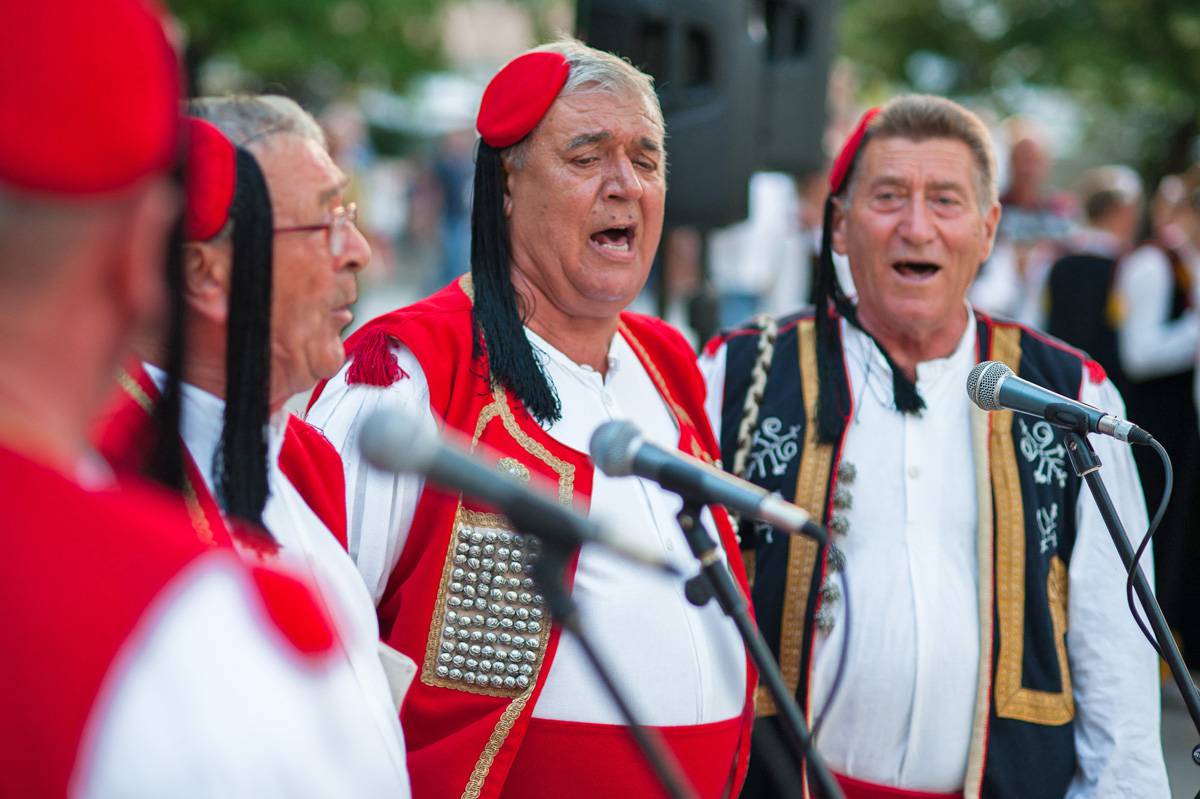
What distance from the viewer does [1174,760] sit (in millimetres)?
5090

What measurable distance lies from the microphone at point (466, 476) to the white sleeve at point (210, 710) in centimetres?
34

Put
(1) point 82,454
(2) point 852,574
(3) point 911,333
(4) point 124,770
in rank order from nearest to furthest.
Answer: (4) point 124,770 < (1) point 82,454 < (2) point 852,574 < (3) point 911,333

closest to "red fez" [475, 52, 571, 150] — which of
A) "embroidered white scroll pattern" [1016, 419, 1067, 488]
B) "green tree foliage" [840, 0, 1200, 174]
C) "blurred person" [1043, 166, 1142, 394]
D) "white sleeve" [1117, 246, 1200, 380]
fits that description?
"embroidered white scroll pattern" [1016, 419, 1067, 488]

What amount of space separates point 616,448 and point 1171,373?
5.30 metres

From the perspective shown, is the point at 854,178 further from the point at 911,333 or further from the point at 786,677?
the point at 786,677

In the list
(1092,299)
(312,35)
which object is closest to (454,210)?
(312,35)

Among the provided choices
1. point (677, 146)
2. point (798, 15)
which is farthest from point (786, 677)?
point (798, 15)

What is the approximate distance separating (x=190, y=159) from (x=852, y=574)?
1.64 meters

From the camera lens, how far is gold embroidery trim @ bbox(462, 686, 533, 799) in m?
2.37

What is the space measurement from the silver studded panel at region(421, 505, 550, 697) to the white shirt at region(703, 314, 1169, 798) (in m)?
0.70

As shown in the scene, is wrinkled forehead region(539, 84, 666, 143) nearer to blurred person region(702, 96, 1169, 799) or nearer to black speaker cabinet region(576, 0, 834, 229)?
blurred person region(702, 96, 1169, 799)

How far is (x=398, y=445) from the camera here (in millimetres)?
1353

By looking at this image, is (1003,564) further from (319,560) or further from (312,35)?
(312,35)

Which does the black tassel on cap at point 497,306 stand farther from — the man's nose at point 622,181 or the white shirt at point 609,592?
the man's nose at point 622,181
